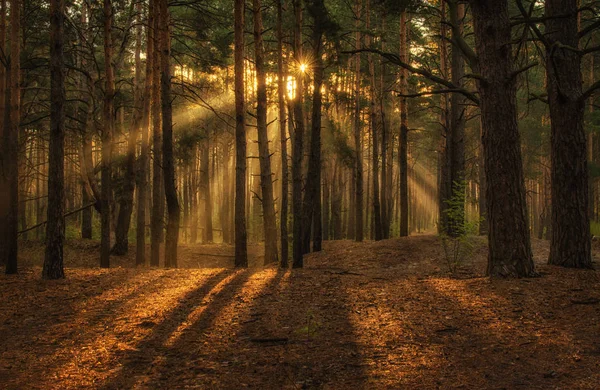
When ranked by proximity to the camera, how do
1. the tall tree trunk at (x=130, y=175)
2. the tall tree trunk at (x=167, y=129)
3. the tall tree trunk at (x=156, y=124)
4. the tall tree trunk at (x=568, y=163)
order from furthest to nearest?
1. the tall tree trunk at (x=130, y=175)
2. the tall tree trunk at (x=156, y=124)
3. the tall tree trunk at (x=167, y=129)
4. the tall tree trunk at (x=568, y=163)

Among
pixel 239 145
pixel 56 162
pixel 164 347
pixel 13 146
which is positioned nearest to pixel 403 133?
pixel 239 145

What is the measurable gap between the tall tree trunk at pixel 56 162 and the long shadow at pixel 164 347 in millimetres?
3314

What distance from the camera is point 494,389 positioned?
177 inches

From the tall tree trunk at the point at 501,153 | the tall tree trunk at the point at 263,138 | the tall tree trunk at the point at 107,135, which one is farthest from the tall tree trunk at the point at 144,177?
the tall tree trunk at the point at 501,153

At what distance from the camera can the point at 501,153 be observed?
8234 mm

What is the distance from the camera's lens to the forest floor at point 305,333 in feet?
16.2

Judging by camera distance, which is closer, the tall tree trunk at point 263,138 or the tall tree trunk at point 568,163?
the tall tree trunk at point 568,163

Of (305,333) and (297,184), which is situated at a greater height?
(297,184)

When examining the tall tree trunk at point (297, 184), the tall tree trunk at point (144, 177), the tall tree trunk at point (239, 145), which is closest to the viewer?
the tall tree trunk at point (297, 184)

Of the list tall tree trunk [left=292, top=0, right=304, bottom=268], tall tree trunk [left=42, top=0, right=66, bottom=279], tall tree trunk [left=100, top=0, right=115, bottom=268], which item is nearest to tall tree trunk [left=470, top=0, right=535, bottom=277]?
tall tree trunk [left=292, top=0, right=304, bottom=268]

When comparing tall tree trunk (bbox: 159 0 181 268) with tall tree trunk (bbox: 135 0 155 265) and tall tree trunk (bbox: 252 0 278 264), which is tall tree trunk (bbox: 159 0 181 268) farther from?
tall tree trunk (bbox: 252 0 278 264)

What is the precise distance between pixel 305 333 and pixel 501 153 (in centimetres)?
467

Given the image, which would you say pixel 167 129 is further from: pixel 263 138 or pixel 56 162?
pixel 56 162

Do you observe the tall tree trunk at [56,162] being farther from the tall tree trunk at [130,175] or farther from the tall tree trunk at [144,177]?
the tall tree trunk at [130,175]
